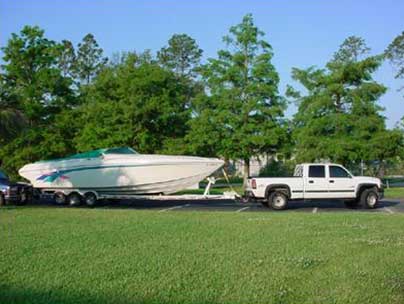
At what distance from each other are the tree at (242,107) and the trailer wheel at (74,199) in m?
14.0

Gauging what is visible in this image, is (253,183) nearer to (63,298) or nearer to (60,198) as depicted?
(60,198)

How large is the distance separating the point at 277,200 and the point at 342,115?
17.8 m

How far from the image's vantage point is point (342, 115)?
131ft

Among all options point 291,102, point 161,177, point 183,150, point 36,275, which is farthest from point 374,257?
point 291,102

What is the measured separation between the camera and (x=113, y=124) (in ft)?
131

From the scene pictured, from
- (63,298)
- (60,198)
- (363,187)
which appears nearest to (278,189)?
(363,187)

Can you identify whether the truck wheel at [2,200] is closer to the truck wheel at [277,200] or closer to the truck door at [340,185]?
the truck wheel at [277,200]

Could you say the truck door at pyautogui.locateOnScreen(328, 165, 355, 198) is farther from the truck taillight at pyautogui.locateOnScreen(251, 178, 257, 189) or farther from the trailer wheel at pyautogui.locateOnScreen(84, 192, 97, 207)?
the trailer wheel at pyautogui.locateOnScreen(84, 192, 97, 207)

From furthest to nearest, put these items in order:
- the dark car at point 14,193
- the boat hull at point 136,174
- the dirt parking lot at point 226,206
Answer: the boat hull at point 136,174
the dark car at point 14,193
the dirt parking lot at point 226,206

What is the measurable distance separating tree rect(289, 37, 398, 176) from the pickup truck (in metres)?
14.2

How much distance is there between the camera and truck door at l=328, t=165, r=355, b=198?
24359mm

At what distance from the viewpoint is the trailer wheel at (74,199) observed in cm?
2684

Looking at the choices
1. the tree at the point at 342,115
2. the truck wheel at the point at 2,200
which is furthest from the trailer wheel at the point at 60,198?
the tree at the point at 342,115

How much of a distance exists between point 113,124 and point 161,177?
46.9 feet
